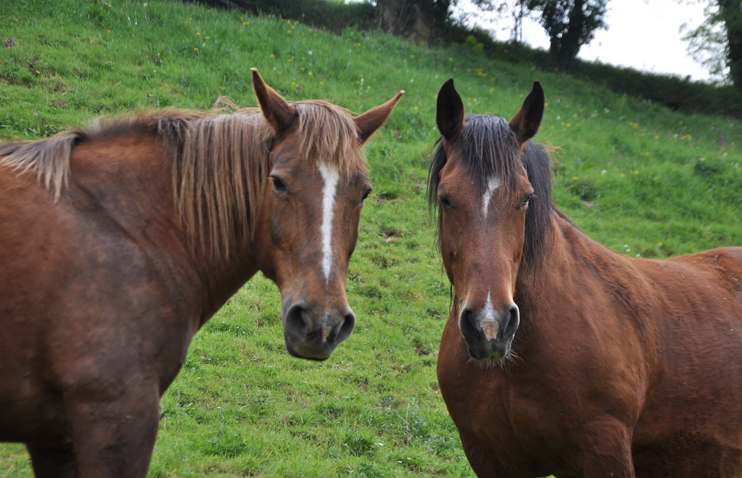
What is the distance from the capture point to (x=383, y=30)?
15945 mm

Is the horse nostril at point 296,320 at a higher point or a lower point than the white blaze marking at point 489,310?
lower

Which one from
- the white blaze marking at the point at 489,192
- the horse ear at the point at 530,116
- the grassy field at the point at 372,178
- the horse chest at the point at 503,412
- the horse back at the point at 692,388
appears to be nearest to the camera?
the white blaze marking at the point at 489,192

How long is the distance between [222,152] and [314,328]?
3.43 feet

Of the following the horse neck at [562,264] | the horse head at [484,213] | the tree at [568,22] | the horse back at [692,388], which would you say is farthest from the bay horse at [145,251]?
the tree at [568,22]

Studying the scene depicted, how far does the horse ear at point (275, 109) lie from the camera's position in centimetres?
236

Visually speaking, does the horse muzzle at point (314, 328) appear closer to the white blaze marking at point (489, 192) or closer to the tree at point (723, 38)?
the white blaze marking at point (489, 192)

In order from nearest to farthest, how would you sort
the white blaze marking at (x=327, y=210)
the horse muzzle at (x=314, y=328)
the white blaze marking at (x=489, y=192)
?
the horse muzzle at (x=314, y=328) < the white blaze marking at (x=327, y=210) < the white blaze marking at (x=489, y=192)

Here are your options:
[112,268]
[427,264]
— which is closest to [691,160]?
[427,264]

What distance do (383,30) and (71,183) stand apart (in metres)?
15.2

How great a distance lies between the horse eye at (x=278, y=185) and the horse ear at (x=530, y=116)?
1.31 meters

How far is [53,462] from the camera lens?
2.32 meters

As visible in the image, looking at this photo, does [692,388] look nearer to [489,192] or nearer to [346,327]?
[489,192]

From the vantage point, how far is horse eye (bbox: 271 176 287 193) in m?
2.31

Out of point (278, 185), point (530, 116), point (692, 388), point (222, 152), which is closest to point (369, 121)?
point (278, 185)
